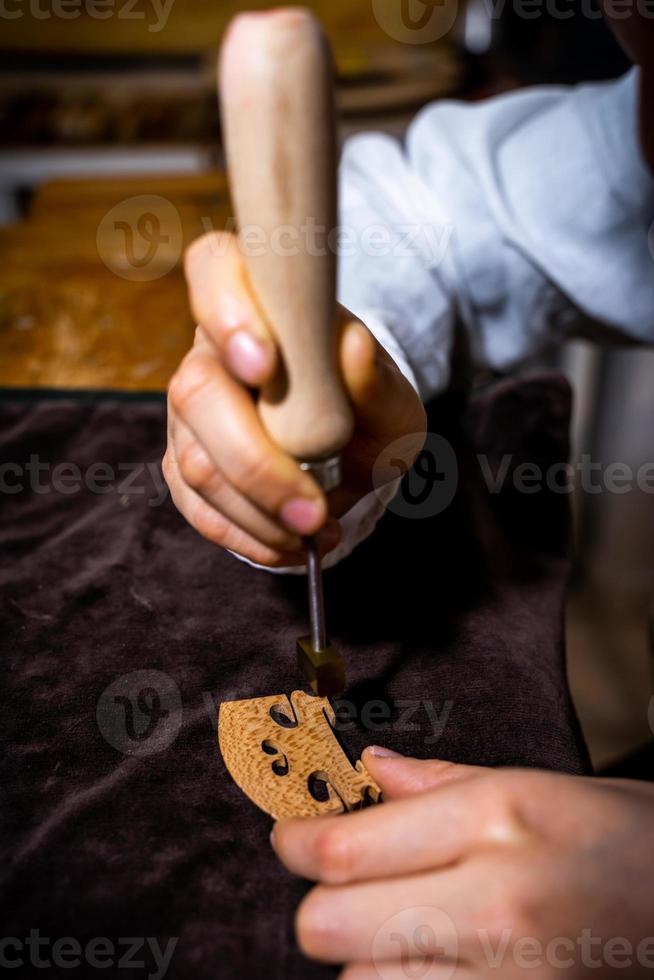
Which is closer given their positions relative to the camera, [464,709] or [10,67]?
[464,709]

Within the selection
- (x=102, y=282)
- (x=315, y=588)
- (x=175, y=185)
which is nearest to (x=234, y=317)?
(x=315, y=588)

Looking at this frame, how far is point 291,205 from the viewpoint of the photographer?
10.4 inches

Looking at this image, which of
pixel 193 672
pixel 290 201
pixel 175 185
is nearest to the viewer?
pixel 290 201

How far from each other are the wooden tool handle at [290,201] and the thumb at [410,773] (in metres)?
0.14

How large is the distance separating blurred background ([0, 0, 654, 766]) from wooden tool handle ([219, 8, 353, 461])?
399mm

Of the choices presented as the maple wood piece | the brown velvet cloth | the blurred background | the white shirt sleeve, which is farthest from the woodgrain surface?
the maple wood piece

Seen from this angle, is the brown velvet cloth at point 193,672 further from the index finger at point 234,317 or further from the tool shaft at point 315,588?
the index finger at point 234,317

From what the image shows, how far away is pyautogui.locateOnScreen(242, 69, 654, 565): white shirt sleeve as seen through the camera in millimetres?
627

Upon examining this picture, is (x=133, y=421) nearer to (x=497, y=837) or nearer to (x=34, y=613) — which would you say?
(x=34, y=613)

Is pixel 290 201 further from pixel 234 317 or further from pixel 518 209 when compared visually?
pixel 518 209

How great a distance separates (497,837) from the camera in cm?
28

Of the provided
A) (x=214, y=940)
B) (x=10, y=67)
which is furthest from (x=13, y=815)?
(x=10, y=67)

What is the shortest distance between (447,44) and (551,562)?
1.53 m

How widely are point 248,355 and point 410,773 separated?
7.3 inches
